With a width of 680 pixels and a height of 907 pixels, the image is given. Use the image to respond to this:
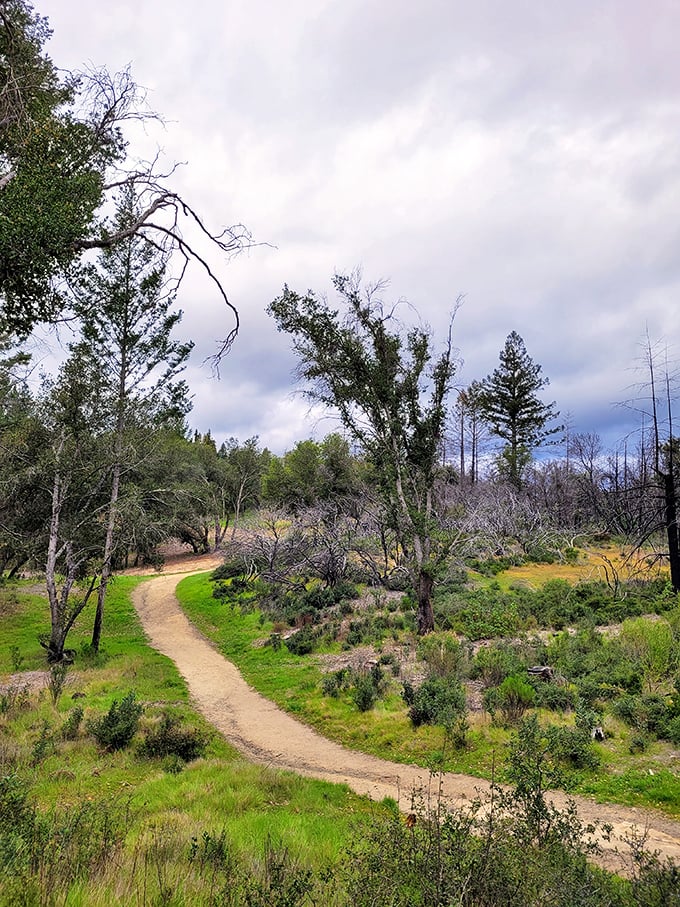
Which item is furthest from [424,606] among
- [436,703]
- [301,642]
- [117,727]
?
[117,727]

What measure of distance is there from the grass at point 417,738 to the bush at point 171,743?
255 cm

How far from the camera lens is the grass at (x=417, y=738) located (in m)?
6.68

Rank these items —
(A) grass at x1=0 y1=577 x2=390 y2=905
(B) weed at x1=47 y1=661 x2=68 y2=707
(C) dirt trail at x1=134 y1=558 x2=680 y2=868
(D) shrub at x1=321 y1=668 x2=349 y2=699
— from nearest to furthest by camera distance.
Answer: (A) grass at x1=0 y1=577 x2=390 y2=905
(C) dirt trail at x1=134 y1=558 x2=680 y2=868
(B) weed at x1=47 y1=661 x2=68 y2=707
(D) shrub at x1=321 y1=668 x2=349 y2=699

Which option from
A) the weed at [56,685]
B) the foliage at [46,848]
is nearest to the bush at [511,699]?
the foliage at [46,848]

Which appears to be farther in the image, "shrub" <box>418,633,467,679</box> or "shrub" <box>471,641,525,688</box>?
"shrub" <box>418,633,467,679</box>

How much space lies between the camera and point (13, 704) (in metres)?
9.71

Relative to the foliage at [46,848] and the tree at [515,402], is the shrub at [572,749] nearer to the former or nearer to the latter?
the foliage at [46,848]

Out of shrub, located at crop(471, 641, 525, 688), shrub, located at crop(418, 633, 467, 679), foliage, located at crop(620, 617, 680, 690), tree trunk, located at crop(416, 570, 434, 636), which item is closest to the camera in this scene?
foliage, located at crop(620, 617, 680, 690)

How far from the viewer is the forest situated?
12.0 ft

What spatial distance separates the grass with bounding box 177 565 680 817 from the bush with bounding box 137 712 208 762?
2549 mm

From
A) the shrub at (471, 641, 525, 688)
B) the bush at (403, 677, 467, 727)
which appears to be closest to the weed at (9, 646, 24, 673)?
the bush at (403, 677, 467, 727)

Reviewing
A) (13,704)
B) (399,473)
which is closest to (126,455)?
(13,704)

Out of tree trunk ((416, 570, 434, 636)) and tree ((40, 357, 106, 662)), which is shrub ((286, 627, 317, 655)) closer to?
tree trunk ((416, 570, 434, 636))

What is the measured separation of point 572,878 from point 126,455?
15600mm
